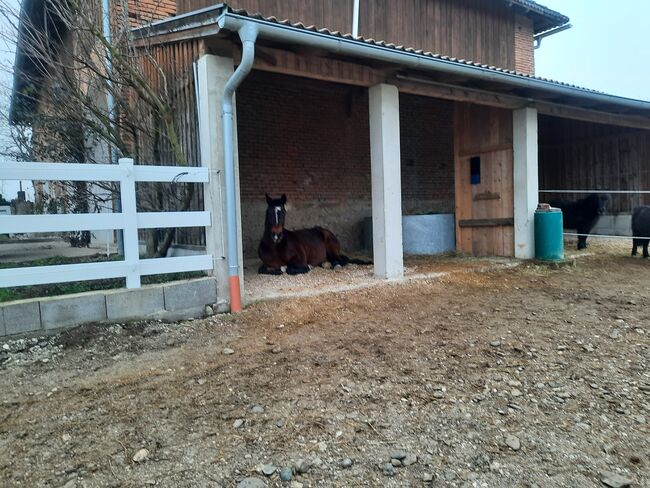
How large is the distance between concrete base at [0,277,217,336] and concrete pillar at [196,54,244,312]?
0.55 ft

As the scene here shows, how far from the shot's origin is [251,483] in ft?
6.61

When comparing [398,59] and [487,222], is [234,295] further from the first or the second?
[487,222]

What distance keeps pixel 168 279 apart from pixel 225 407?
242 cm

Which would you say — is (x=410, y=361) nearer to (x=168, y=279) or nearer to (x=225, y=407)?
(x=225, y=407)

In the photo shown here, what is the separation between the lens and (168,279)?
4777 mm

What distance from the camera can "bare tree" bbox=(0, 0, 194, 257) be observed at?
5074mm

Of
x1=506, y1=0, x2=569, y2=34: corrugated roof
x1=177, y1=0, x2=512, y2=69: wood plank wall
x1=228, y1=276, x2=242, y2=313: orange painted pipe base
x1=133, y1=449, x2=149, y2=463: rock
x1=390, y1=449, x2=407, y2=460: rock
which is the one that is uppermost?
x1=506, y1=0, x2=569, y2=34: corrugated roof

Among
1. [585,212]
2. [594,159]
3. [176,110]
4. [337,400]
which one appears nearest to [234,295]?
[337,400]

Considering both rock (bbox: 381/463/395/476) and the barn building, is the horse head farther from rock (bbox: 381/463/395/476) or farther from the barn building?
rock (bbox: 381/463/395/476)

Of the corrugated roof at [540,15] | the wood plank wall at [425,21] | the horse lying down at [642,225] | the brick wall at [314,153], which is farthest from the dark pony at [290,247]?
the corrugated roof at [540,15]

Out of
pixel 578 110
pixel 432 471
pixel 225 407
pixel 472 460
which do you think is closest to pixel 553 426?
pixel 472 460

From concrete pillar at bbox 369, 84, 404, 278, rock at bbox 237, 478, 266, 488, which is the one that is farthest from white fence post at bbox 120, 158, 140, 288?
concrete pillar at bbox 369, 84, 404, 278

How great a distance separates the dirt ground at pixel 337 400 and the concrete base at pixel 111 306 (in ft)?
0.41

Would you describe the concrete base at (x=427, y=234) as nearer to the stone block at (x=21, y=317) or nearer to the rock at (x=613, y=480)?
the stone block at (x=21, y=317)
